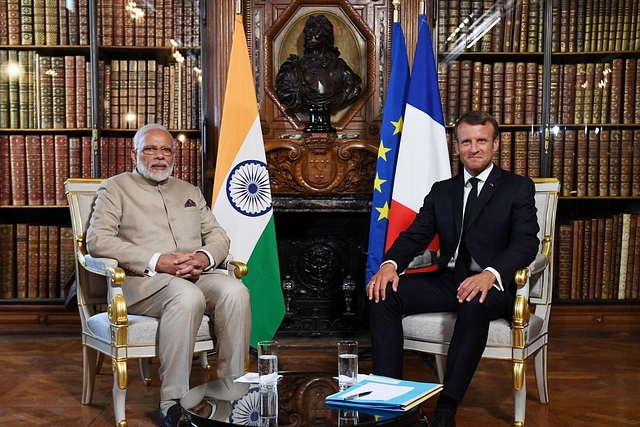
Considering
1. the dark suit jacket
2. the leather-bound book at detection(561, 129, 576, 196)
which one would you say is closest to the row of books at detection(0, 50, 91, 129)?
the dark suit jacket

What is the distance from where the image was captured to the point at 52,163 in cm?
449

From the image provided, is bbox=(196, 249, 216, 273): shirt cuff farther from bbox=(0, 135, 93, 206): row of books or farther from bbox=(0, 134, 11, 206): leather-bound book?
bbox=(0, 134, 11, 206): leather-bound book

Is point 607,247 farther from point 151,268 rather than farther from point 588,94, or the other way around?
point 151,268

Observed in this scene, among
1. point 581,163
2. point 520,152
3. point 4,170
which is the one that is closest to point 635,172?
point 581,163

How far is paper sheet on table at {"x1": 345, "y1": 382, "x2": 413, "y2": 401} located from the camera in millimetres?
1973

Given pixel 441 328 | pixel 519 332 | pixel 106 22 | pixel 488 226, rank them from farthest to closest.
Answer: pixel 106 22 < pixel 488 226 < pixel 441 328 < pixel 519 332

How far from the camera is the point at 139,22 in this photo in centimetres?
441

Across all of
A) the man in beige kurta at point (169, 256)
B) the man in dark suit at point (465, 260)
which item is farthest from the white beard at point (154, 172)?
the man in dark suit at point (465, 260)

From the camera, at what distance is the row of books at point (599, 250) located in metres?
4.57

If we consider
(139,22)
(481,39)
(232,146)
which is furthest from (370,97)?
(139,22)

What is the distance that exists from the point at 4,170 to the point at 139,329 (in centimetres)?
230

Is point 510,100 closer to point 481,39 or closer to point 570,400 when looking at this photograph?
point 481,39

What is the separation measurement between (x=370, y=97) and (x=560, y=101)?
118 cm

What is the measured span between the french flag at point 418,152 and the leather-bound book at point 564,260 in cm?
122
